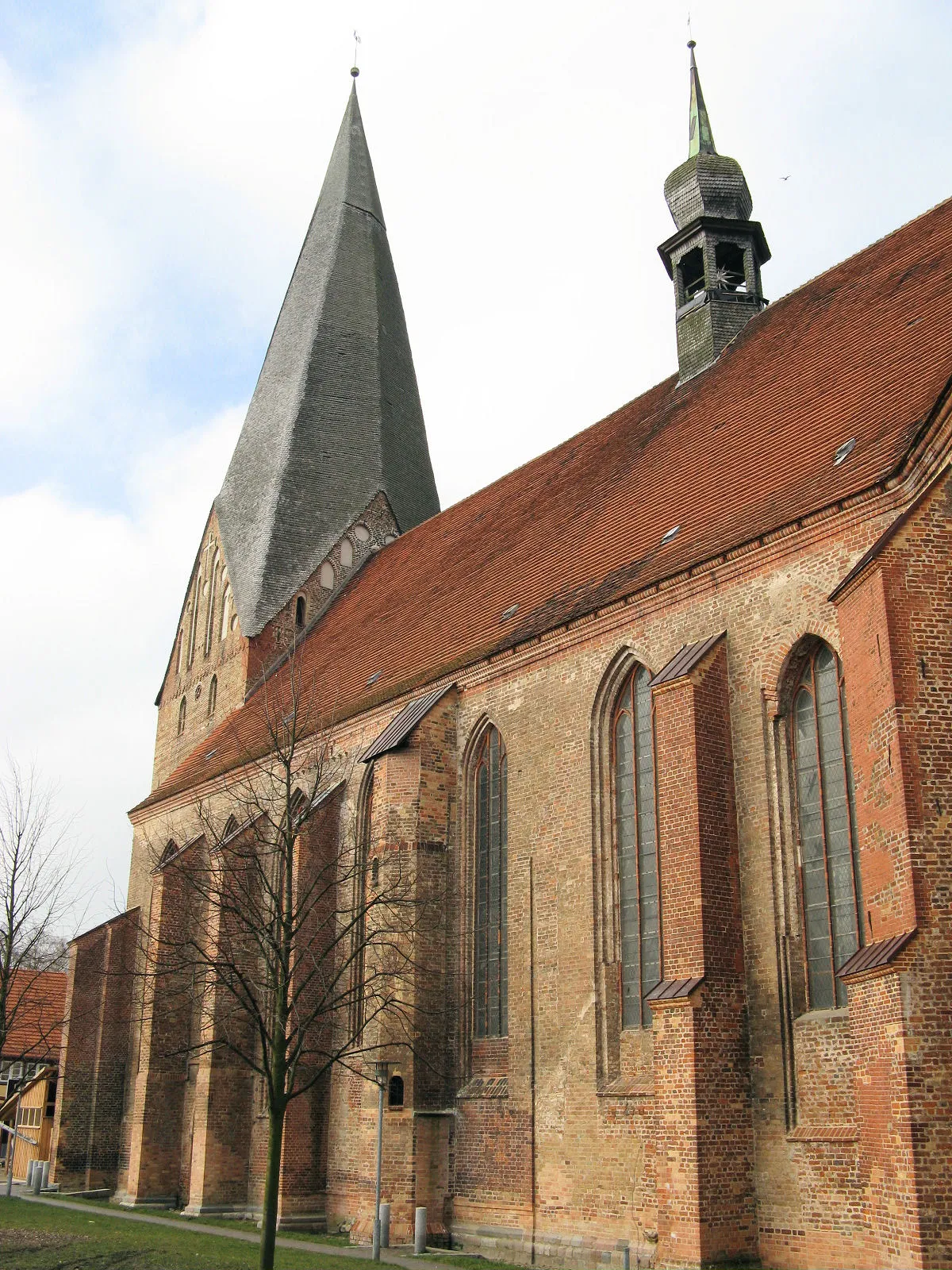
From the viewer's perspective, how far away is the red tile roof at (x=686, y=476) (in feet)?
46.9

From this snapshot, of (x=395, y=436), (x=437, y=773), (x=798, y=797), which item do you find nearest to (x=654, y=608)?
(x=798, y=797)

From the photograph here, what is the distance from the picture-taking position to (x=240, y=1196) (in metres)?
20.1

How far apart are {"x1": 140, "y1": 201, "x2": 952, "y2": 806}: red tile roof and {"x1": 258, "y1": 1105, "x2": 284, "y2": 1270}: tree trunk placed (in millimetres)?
6673

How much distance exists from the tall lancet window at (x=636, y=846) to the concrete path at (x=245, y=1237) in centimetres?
361

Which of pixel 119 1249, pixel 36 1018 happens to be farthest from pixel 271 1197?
pixel 36 1018

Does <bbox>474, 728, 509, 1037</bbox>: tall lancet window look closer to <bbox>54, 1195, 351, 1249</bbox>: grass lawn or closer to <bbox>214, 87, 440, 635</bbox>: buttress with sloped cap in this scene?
<bbox>54, 1195, 351, 1249</bbox>: grass lawn

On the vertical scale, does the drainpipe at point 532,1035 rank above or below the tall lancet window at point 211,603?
below

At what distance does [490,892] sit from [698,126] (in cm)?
1445

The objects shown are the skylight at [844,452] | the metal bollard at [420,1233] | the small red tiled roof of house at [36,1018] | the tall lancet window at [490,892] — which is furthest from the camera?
the small red tiled roof of house at [36,1018]

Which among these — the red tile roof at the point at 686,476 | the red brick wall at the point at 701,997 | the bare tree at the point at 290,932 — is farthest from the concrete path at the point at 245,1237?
the red tile roof at the point at 686,476

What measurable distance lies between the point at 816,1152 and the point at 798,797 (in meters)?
3.30

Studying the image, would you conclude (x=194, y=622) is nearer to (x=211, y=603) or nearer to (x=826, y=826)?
(x=211, y=603)

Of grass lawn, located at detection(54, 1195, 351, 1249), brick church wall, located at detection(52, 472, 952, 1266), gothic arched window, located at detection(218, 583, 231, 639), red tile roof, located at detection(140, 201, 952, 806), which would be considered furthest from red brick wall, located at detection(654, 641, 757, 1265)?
gothic arched window, located at detection(218, 583, 231, 639)

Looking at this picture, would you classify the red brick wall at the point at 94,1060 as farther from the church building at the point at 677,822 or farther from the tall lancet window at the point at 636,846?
the tall lancet window at the point at 636,846
